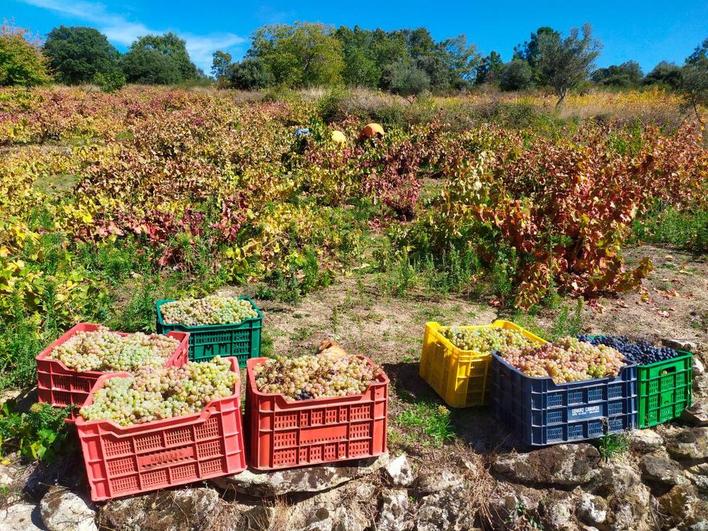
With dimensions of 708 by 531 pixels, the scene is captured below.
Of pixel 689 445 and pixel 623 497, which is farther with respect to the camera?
pixel 689 445

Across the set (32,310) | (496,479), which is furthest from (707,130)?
(32,310)

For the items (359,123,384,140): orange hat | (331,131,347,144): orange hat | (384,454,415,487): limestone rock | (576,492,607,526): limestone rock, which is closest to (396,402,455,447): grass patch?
(384,454,415,487): limestone rock

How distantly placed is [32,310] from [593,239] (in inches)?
209

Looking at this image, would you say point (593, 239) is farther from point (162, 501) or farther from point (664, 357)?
point (162, 501)

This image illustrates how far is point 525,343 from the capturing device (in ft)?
13.4

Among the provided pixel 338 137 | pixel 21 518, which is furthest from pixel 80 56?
pixel 21 518

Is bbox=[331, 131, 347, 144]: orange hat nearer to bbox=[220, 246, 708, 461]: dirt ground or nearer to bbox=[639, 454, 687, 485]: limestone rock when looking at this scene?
bbox=[220, 246, 708, 461]: dirt ground

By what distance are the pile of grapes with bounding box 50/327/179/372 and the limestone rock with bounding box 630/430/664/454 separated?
3.19 metres

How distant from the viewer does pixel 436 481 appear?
343 centimetres

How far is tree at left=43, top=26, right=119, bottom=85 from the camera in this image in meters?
51.1

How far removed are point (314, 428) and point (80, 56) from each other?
6149 centimetres

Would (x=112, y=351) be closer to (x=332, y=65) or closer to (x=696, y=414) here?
(x=696, y=414)

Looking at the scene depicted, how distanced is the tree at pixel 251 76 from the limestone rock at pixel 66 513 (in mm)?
31599

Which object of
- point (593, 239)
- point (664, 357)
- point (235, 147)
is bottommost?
point (664, 357)
